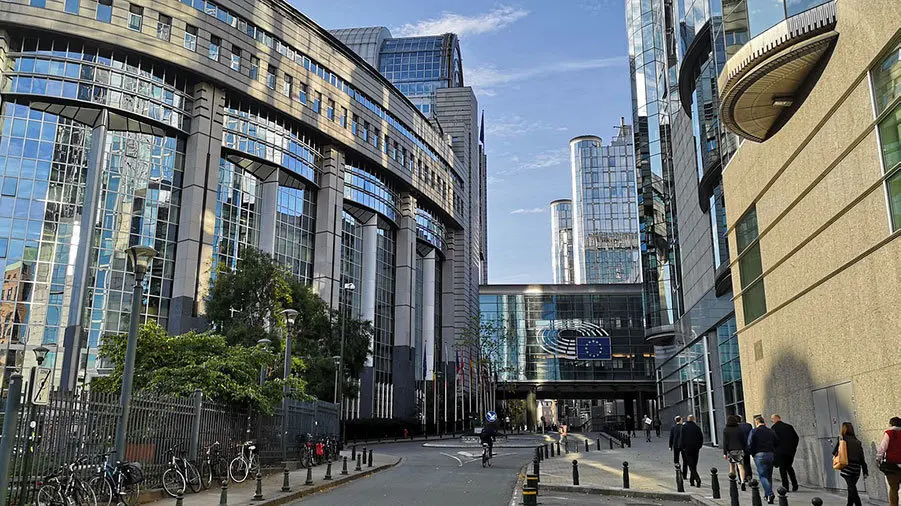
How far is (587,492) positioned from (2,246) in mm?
42529

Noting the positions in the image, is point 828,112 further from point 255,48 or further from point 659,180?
point 255,48

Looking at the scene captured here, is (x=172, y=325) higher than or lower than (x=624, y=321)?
lower

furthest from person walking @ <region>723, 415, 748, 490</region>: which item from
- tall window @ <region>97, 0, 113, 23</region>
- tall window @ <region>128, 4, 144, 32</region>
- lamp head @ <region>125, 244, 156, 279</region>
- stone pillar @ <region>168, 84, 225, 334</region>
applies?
tall window @ <region>128, 4, 144, 32</region>

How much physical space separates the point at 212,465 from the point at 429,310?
6808 centimetres

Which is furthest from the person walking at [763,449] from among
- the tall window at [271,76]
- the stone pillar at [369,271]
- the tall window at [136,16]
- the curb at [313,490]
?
the stone pillar at [369,271]

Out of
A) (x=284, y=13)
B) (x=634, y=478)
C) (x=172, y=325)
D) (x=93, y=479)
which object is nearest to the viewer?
(x=93, y=479)

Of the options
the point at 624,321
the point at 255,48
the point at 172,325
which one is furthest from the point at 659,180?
the point at 624,321

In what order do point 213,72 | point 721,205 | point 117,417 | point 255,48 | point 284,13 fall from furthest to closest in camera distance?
point 284,13 → point 255,48 → point 213,72 → point 721,205 → point 117,417

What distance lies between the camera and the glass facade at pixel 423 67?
125 metres

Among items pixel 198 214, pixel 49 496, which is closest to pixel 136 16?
pixel 198 214

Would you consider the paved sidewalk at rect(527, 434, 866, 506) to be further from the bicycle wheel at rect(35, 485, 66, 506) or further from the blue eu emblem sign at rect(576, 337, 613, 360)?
the blue eu emblem sign at rect(576, 337, 613, 360)

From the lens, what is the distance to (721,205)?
1436 inches

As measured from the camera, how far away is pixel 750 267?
74.1ft

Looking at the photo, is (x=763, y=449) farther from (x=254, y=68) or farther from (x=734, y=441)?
(x=254, y=68)
